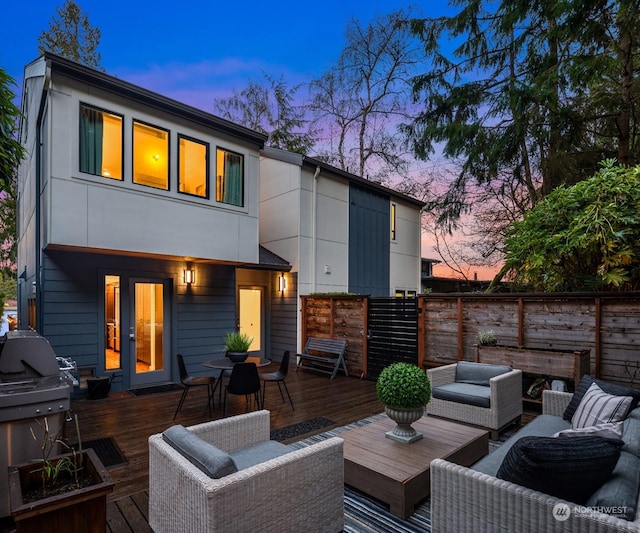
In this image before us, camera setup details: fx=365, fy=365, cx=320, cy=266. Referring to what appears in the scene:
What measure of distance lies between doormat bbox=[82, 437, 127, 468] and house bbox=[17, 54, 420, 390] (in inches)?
96.1

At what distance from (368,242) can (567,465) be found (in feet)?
31.8

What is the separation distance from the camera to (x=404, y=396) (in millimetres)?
3102

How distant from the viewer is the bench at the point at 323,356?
7758 mm

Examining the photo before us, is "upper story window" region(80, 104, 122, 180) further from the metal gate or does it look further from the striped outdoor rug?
the striped outdoor rug

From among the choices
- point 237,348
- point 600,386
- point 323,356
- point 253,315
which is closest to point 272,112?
point 253,315

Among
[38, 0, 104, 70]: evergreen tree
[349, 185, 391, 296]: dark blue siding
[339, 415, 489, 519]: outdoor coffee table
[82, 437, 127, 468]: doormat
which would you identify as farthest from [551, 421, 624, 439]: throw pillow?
[38, 0, 104, 70]: evergreen tree

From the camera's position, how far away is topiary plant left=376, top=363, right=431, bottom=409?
122 inches

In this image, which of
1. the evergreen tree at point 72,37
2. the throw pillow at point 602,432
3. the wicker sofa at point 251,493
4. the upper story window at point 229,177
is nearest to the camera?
A: the wicker sofa at point 251,493

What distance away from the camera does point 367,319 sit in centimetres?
762

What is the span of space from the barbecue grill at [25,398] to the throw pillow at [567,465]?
3.06 meters

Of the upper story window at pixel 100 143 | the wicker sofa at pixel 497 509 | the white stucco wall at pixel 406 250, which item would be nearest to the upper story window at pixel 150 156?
the upper story window at pixel 100 143

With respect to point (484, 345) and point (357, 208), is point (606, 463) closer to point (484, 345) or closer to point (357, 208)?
point (484, 345)

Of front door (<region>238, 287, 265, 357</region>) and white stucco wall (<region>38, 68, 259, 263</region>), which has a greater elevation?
white stucco wall (<region>38, 68, 259, 263</region>)

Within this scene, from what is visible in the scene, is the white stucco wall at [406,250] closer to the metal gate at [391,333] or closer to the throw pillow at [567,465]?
the metal gate at [391,333]
